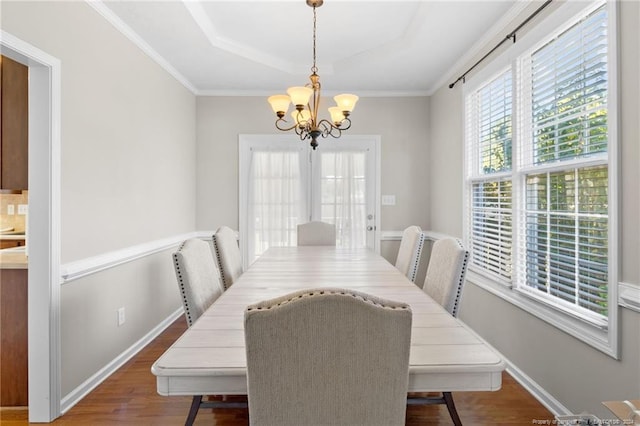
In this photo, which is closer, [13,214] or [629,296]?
[629,296]

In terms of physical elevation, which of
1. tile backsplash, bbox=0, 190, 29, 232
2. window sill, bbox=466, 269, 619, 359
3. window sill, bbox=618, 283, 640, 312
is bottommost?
window sill, bbox=466, 269, 619, 359

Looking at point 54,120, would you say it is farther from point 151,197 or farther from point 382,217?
point 382,217

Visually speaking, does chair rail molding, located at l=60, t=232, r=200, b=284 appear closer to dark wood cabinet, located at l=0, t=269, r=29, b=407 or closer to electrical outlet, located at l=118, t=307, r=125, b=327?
dark wood cabinet, located at l=0, t=269, r=29, b=407

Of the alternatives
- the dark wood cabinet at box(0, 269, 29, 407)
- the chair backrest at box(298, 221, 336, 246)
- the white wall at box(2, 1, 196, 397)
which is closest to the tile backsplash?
the white wall at box(2, 1, 196, 397)

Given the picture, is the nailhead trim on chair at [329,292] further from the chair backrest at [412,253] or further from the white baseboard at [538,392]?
the chair backrest at [412,253]

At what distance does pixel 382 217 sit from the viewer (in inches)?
185

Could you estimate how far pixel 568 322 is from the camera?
2.03 metres

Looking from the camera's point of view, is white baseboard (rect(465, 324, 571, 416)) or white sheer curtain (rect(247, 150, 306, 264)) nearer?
white baseboard (rect(465, 324, 571, 416))

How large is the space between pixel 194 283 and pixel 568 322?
6.40 ft

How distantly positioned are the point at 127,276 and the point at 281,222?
2.03 m

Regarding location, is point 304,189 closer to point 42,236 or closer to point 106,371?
point 106,371

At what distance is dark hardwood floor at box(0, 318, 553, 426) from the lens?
6.99 feet

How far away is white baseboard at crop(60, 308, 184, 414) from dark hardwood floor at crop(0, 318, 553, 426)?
0.13 ft

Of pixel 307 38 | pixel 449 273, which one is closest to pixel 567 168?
pixel 449 273
